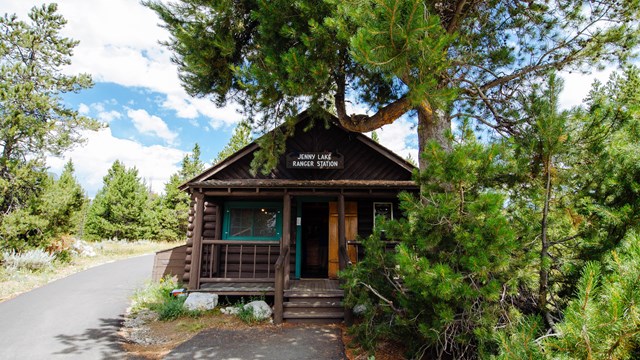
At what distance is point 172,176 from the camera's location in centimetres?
3253

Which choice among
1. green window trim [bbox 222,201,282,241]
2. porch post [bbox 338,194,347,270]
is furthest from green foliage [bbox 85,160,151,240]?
porch post [bbox 338,194,347,270]

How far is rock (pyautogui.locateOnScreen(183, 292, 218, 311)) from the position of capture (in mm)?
7750

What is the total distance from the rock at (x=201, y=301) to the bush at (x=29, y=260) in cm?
940

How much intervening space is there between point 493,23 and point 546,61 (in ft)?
4.36

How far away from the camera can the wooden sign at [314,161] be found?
30.4 feet

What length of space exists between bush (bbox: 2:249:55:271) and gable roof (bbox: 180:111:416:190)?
338 inches

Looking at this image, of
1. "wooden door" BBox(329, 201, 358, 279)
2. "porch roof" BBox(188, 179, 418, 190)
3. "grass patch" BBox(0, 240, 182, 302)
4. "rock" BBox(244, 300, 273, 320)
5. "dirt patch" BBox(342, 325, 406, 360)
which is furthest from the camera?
"grass patch" BBox(0, 240, 182, 302)

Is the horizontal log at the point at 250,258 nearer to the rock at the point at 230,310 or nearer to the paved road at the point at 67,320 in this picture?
the rock at the point at 230,310

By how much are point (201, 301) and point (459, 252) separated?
21.6ft

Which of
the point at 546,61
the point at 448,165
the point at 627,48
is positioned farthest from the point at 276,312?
the point at 627,48

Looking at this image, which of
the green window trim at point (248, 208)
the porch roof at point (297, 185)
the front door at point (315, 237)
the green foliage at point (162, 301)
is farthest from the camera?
the front door at point (315, 237)

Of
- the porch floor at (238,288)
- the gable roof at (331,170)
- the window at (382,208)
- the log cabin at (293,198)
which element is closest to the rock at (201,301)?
the porch floor at (238,288)

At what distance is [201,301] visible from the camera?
785 cm

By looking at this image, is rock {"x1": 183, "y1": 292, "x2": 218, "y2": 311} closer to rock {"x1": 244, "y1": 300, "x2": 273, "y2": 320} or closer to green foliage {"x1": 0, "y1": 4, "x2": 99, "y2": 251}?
rock {"x1": 244, "y1": 300, "x2": 273, "y2": 320}
